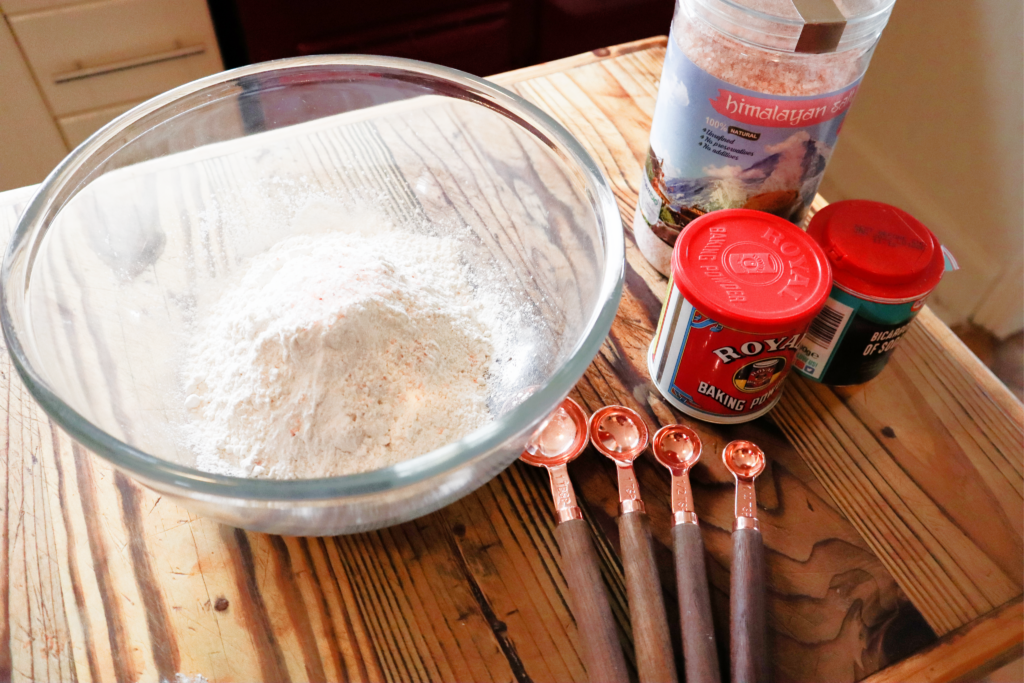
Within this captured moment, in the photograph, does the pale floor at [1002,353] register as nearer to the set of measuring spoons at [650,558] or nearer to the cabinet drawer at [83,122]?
the set of measuring spoons at [650,558]

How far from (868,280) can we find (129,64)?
1371 millimetres

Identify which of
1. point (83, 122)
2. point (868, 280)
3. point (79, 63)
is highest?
point (868, 280)

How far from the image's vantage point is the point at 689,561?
482 millimetres

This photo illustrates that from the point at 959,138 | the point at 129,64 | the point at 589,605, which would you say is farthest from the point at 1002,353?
the point at 129,64

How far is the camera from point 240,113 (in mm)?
656

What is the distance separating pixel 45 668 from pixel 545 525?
0.33m

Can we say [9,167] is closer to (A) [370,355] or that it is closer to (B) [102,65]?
(B) [102,65]

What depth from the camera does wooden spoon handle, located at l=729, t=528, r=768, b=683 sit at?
442 mm

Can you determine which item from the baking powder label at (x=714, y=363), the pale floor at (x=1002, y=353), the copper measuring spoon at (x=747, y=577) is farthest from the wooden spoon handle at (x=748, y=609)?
the pale floor at (x=1002, y=353)

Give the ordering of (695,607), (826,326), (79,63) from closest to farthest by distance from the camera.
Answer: (695,607)
(826,326)
(79,63)

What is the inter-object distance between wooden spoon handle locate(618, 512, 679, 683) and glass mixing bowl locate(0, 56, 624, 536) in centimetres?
11

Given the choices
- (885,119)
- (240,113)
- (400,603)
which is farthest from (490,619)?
(885,119)

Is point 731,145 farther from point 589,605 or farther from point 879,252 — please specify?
point 589,605

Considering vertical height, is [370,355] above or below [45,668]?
above
